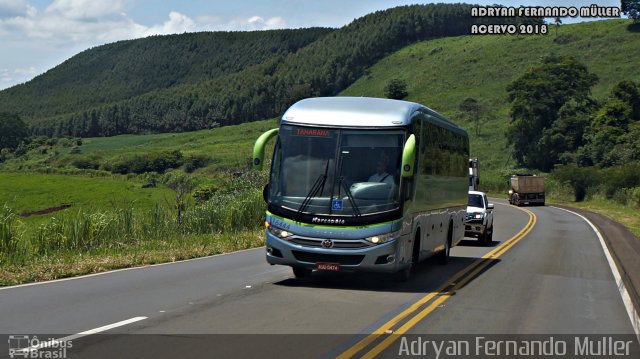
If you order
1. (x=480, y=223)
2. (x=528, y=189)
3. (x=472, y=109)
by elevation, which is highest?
(x=472, y=109)

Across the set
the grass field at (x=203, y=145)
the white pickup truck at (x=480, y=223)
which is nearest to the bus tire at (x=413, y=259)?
the white pickup truck at (x=480, y=223)

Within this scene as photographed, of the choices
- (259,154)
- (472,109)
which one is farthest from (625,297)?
(472,109)

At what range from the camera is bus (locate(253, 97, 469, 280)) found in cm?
1323

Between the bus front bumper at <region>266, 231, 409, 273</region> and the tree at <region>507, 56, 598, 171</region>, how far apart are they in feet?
300

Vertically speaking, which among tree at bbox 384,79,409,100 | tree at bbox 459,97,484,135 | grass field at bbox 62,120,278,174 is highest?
tree at bbox 384,79,409,100

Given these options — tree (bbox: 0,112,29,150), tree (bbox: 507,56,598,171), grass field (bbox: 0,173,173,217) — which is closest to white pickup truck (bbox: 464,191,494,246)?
grass field (bbox: 0,173,173,217)

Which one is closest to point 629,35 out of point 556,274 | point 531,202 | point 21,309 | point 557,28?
point 557,28

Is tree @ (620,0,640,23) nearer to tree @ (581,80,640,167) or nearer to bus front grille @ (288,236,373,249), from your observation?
tree @ (581,80,640,167)

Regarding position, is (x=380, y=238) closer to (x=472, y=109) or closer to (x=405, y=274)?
(x=405, y=274)

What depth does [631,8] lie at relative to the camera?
164 m

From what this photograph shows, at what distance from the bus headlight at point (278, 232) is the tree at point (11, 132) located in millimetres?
176594

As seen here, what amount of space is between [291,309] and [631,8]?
170 m

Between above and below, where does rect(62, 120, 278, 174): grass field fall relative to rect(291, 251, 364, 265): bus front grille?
above

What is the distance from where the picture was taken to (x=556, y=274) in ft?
58.2
